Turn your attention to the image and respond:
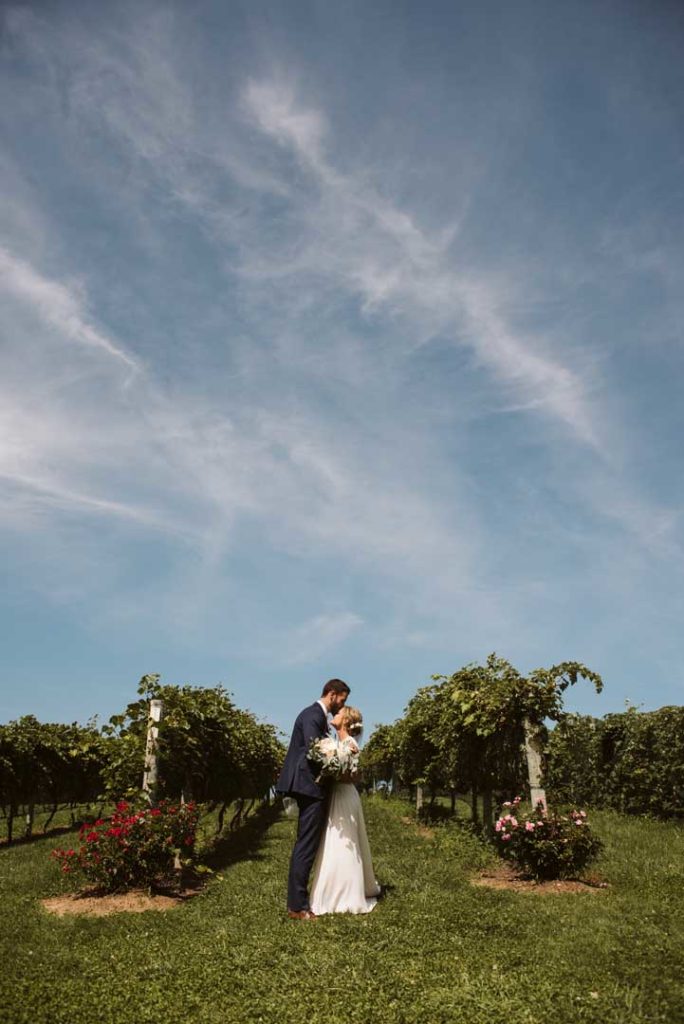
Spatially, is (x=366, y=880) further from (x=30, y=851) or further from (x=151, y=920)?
(x=30, y=851)

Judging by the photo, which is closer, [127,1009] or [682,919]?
[127,1009]

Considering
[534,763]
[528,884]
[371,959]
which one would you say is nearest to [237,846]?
[534,763]

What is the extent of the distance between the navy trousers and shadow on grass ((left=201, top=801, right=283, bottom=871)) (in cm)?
442

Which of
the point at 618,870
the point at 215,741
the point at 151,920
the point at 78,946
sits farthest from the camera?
Answer: the point at 215,741

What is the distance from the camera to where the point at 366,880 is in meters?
7.63

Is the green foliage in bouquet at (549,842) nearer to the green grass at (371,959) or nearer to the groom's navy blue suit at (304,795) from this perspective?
the green grass at (371,959)

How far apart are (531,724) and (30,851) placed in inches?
440

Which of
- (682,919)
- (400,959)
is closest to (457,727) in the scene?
(682,919)

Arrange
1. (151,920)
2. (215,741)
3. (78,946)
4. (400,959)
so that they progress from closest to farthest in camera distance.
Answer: (400,959)
(78,946)
(151,920)
(215,741)

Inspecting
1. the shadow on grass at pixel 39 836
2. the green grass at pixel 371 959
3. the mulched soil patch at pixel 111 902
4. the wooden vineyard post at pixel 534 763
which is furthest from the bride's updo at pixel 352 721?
the shadow on grass at pixel 39 836

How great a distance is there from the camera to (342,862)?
721 cm

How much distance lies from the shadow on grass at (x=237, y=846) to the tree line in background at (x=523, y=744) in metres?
A: 4.12

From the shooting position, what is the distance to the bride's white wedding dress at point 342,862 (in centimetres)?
714

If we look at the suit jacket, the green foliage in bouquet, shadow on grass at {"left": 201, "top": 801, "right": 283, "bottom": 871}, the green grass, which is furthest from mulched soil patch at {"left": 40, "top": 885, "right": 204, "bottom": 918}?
the green foliage in bouquet
